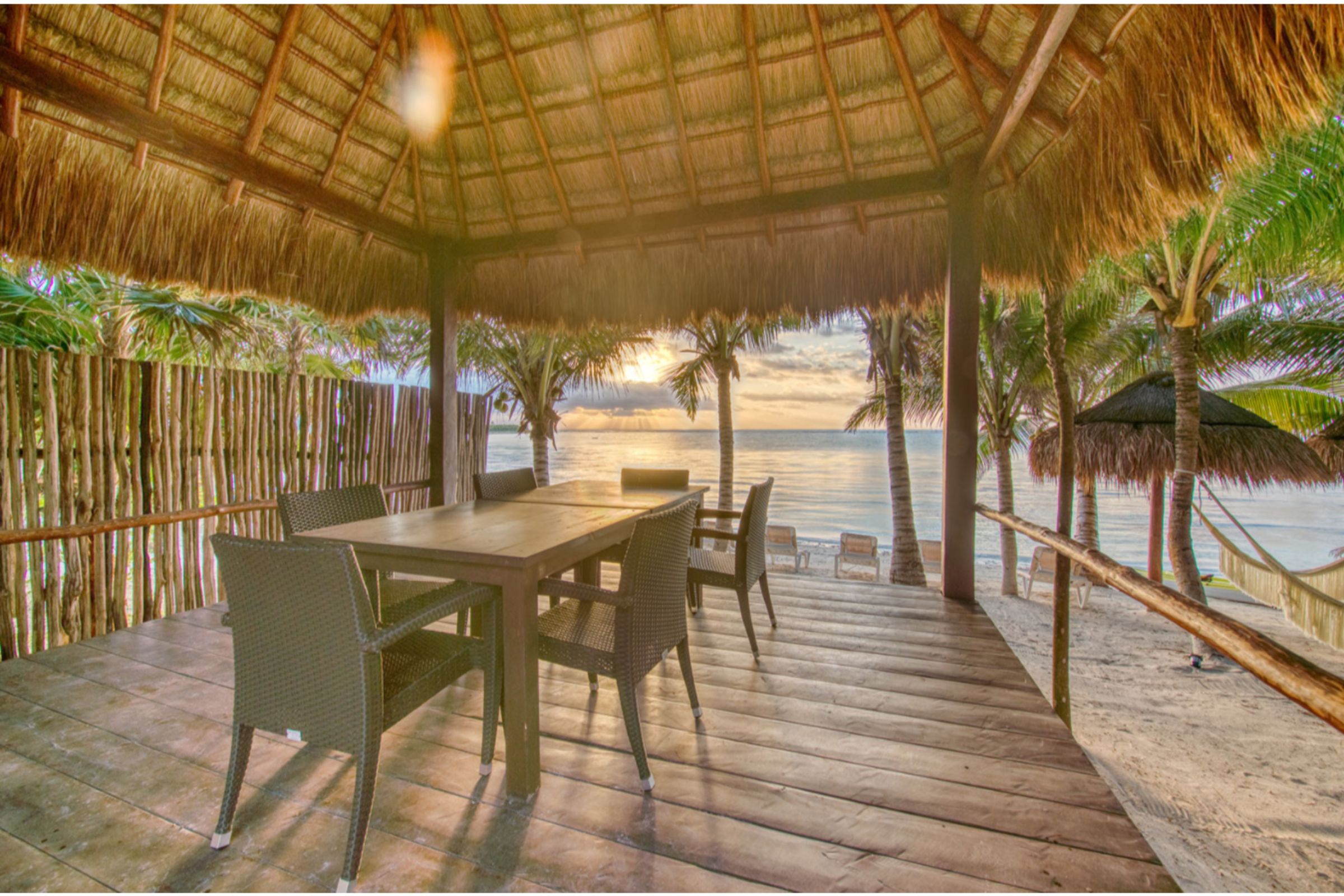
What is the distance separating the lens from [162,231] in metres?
3.27

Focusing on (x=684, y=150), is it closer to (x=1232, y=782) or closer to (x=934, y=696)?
(x=934, y=696)

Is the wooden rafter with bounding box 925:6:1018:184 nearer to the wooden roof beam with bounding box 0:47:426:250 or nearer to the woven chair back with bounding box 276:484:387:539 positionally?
the woven chair back with bounding box 276:484:387:539

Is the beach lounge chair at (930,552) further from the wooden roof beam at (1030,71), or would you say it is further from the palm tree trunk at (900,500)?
the wooden roof beam at (1030,71)

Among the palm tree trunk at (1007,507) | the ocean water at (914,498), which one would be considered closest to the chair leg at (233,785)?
the palm tree trunk at (1007,507)

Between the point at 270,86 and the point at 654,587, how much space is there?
11.7 ft

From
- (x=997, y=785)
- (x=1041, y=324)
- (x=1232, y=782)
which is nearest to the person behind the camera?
(x=997, y=785)

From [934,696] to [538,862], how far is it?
1.67m

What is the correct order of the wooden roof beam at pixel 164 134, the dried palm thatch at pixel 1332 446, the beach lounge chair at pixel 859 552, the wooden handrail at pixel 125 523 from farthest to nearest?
the beach lounge chair at pixel 859 552 < the dried palm thatch at pixel 1332 446 < the wooden handrail at pixel 125 523 < the wooden roof beam at pixel 164 134

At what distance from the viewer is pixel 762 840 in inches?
57.4

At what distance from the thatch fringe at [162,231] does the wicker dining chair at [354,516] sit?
6.93 ft

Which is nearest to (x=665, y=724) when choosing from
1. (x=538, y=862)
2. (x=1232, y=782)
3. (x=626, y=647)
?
(x=626, y=647)

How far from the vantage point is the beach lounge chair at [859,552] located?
1020 cm

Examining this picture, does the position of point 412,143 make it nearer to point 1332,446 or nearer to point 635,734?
point 635,734

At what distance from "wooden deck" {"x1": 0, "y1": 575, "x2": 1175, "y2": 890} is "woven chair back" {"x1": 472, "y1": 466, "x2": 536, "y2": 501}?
1143 mm
